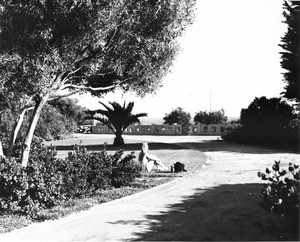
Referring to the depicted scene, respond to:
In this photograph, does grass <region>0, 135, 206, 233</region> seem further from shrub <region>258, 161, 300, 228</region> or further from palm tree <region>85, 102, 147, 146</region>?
palm tree <region>85, 102, 147, 146</region>

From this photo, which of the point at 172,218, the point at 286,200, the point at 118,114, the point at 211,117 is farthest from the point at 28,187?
the point at 211,117

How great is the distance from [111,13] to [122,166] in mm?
4828

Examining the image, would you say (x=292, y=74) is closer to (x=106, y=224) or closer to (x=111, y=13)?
(x=111, y=13)

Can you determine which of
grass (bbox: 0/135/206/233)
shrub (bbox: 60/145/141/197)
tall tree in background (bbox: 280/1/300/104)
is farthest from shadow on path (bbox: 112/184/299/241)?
tall tree in background (bbox: 280/1/300/104)

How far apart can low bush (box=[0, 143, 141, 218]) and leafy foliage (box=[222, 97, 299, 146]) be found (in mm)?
15168

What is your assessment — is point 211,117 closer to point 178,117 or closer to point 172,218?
point 178,117

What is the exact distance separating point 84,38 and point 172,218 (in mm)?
5189

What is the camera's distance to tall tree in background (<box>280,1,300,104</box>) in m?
22.8

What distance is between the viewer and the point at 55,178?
775cm

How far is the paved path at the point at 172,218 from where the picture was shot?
6023 millimetres

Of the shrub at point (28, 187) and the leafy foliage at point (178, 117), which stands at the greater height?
the leafy foliage at point (178, 117)

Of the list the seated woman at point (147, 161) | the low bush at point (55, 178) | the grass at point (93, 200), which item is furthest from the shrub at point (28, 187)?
the seated woman at point (147, 161)

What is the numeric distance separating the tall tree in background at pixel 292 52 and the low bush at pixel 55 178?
17.3m

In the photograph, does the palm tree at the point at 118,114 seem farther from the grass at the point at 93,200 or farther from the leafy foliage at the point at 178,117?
the leafy foliage at the point at 178,117
